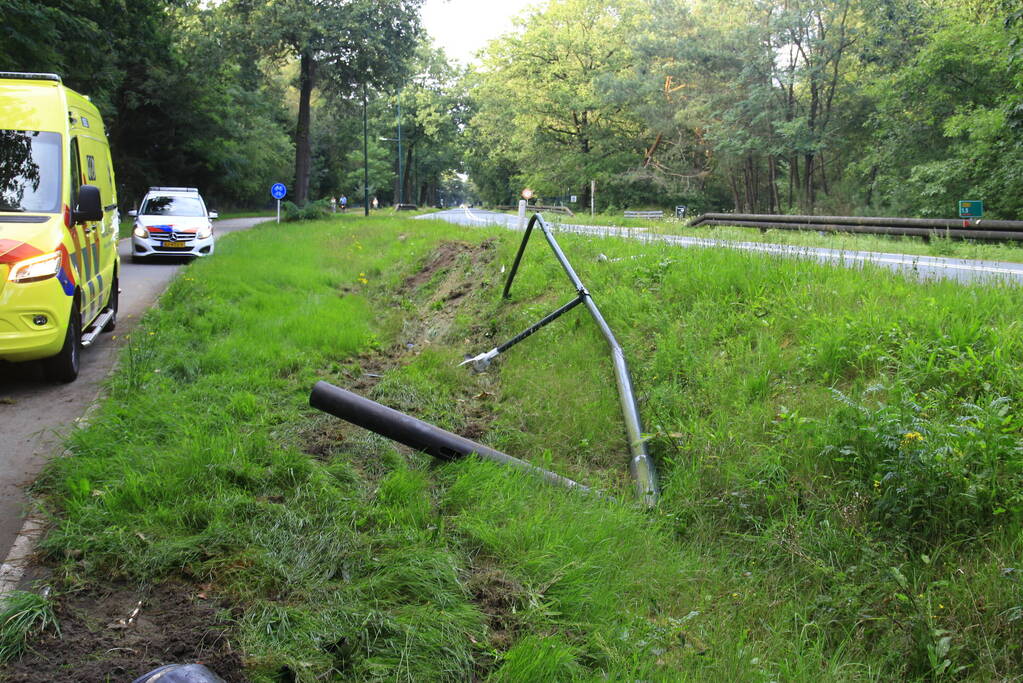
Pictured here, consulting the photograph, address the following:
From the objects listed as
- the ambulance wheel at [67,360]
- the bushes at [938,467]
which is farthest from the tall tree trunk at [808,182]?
the ambulance wheel at [67,360]

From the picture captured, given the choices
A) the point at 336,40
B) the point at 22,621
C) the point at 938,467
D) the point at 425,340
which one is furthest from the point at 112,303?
the point at 336,40

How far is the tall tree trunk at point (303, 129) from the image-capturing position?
1321 inches

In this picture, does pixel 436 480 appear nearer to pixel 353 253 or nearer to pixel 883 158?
pixel 353 253

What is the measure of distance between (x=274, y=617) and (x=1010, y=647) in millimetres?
3141

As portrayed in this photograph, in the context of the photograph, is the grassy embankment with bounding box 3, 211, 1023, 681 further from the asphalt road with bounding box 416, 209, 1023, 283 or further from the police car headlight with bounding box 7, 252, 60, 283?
the police car headlight with bounding box 7, 252, 60, 283

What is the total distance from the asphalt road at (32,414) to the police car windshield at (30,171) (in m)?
1.64

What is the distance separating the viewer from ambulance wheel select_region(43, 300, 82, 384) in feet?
22.4

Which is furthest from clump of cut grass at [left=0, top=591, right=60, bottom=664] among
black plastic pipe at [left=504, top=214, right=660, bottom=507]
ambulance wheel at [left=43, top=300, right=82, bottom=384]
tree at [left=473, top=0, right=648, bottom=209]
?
tree at [left=473, top=0, right=648, bottom=209]

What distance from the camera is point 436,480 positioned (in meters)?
4.93

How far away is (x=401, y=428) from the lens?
498cm

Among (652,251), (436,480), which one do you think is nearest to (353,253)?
(652,251)

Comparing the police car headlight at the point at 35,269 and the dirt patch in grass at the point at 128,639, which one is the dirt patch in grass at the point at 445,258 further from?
the dirt patch in grass at the point at 128,639

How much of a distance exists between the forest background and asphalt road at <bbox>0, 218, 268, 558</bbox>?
13.3 meters

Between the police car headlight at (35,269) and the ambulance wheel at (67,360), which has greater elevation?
the police car headlight at (35,269)
